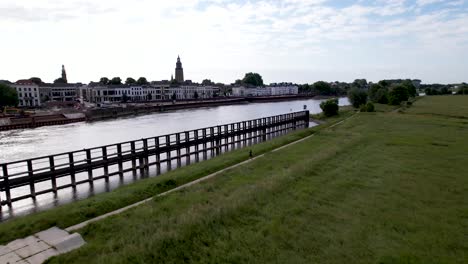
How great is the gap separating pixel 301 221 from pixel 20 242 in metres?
7.82

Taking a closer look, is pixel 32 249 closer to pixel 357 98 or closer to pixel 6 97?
pixel 357 98

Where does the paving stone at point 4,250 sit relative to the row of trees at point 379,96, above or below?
below

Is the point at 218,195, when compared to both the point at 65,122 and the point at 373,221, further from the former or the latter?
the point at 65,122

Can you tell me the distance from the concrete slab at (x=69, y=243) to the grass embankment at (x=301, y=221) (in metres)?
0.29

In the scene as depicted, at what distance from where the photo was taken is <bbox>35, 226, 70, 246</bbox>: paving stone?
8.84 m

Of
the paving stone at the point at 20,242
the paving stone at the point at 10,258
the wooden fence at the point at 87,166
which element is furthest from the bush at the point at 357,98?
the paving stone at the point at 10,258

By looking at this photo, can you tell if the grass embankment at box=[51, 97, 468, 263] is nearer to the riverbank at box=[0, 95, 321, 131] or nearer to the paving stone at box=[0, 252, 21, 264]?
the paving stone at box=[0, 252, 21, 264]

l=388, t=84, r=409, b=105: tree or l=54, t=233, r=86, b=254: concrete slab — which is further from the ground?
l=388, t=84, r=409, b=105: tree

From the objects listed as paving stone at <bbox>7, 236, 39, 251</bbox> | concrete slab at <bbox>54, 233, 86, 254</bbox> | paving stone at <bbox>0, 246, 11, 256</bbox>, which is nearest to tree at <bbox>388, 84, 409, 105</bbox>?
concrete slab at <bbox>54, 233, 86, 254</bbox>

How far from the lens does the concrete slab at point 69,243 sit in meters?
8.18

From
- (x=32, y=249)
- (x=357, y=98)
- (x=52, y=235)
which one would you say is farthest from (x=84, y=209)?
(x=357, y=98)

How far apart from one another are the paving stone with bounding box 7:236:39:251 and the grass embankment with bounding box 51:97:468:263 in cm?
128

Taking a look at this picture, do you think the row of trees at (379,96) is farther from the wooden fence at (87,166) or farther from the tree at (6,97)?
the tree at (6,97)

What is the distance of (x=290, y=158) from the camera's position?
775 inches
